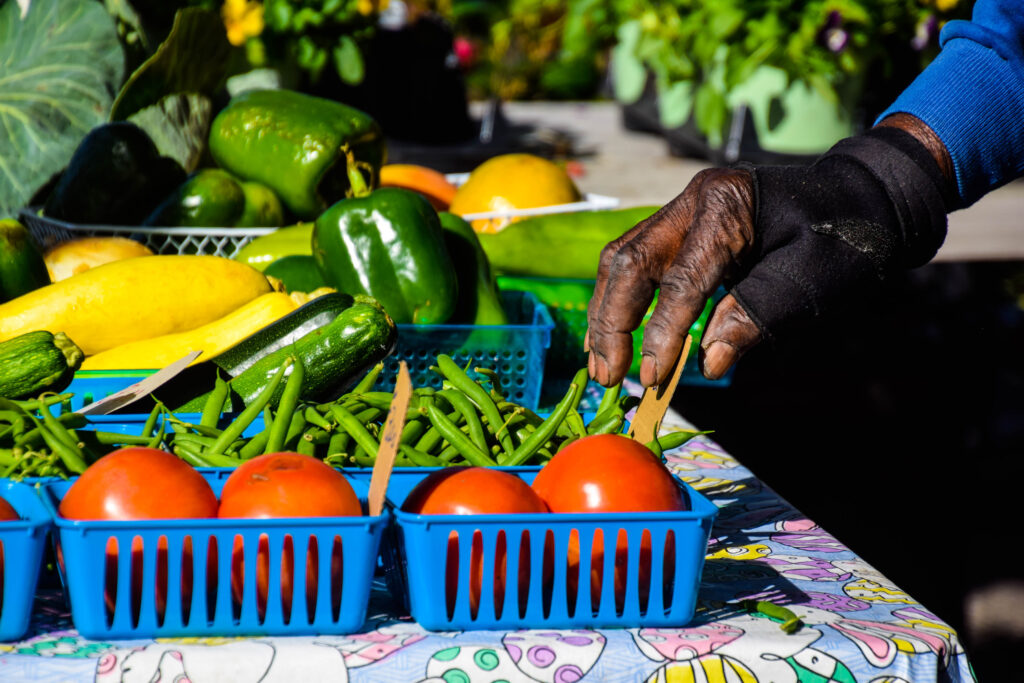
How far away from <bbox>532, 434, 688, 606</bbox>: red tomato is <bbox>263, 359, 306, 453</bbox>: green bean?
0.39m

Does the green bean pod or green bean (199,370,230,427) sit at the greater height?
the green bean pod

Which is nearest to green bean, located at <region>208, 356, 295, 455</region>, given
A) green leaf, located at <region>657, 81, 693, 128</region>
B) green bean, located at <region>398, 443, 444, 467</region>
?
green bean, located at <region>398, 443, 444, 467</region>

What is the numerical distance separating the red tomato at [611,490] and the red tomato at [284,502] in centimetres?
24

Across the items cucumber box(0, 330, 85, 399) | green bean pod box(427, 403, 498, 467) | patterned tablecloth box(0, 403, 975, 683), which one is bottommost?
patterned tablecloth box(0, 403, 975, 683)

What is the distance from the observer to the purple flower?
4.44 meters

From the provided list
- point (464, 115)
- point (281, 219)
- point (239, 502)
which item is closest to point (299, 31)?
point (281, 219)

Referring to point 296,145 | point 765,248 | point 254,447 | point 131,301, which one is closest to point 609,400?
point 765,248

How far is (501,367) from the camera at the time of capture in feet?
6.67

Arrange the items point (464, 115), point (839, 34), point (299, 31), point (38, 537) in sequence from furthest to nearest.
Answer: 1. point (464, 115)
2. point (839, 34)
3. point (299, 31)
4. point (38, 537)

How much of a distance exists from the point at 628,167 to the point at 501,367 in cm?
434

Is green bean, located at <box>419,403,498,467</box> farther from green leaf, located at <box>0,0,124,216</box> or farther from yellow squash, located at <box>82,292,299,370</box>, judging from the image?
green leaf, located at <box>0,0,124,216</box>

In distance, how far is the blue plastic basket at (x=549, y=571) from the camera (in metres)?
1.09

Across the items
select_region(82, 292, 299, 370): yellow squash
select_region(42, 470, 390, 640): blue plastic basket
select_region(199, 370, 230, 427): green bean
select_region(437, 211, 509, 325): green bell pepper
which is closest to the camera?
select_region(42, 470, 390, 640): blue plastic basket

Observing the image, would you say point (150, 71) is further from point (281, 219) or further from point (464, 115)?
point (464, 115)
